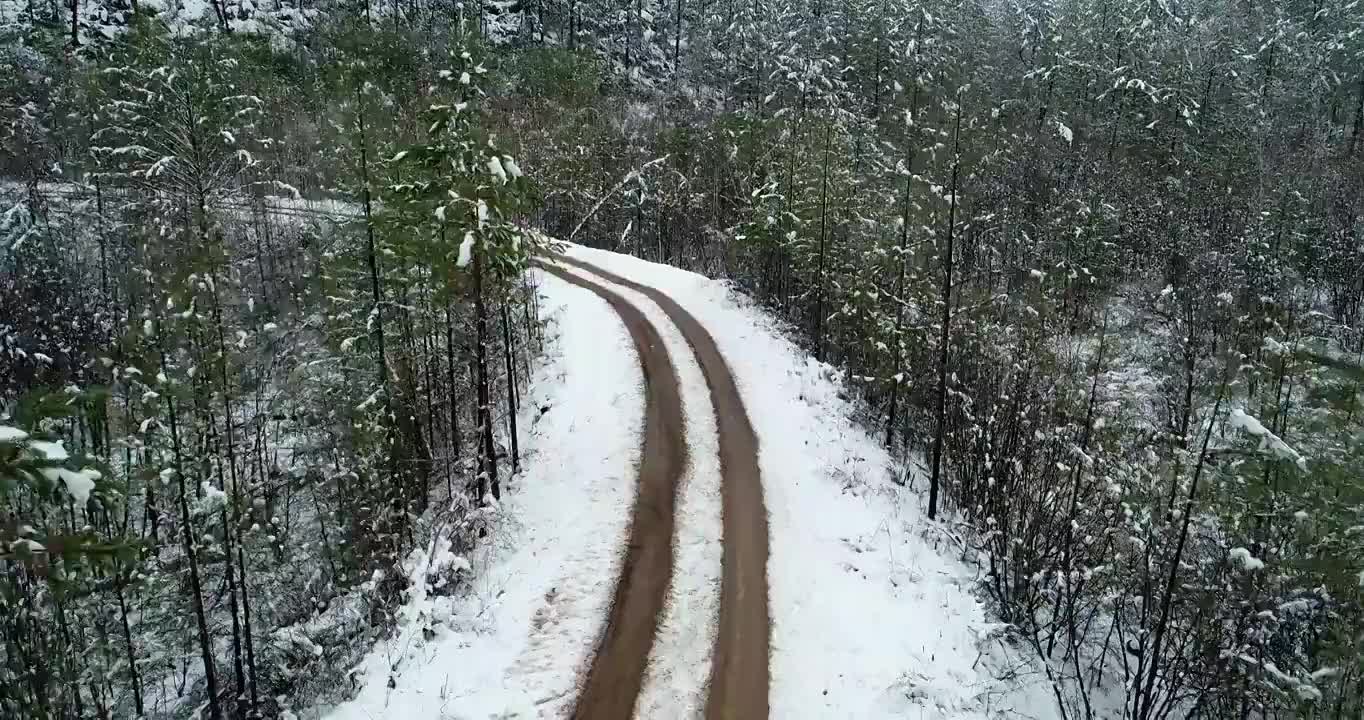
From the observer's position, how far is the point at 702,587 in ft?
44.8

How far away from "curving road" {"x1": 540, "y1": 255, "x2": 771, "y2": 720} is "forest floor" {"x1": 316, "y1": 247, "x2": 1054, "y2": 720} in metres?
0.04

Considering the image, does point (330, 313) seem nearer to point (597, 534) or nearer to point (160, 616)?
point (160, 616)

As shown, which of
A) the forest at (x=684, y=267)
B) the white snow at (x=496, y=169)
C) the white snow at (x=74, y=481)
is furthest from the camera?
the white snow at (x=496, y=169)

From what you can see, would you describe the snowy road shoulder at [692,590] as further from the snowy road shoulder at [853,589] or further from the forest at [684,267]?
the forest at [684,267]

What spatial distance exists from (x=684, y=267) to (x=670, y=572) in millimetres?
31562

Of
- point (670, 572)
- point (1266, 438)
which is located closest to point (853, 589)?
point (670, 572)

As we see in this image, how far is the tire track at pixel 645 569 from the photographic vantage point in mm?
11219

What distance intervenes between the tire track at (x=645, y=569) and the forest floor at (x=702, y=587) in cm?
4

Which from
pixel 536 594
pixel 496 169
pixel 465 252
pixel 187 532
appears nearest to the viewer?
pixel 536 594

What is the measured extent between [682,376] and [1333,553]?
16.6 m

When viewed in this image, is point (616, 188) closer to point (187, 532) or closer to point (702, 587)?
point (187, 532)

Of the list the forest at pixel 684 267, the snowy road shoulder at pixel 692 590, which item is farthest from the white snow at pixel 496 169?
the snowy road shoulder at pixel 692 590

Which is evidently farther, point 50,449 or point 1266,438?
point 1266,438

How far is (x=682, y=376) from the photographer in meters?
23.5
